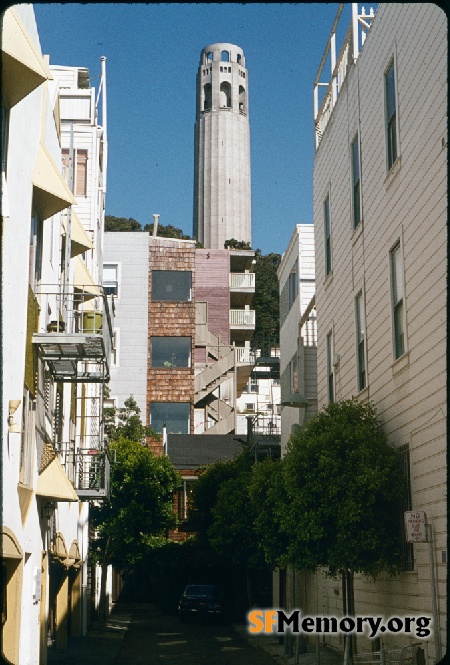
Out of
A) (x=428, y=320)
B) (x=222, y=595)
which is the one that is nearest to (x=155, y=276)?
(x=222, y=595)

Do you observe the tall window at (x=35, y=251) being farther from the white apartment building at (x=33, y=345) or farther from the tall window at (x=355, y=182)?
the tall window at (x=355, y=182)

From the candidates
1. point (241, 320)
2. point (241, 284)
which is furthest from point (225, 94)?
point (241, 320)

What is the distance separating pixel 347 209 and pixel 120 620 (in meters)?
20.7

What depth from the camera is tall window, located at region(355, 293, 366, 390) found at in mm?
18250

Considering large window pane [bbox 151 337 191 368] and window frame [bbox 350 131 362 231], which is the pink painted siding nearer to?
large window pane [bbox 151 337 191 368]

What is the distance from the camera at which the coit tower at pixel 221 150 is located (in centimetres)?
10819

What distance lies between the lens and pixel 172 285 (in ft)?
167

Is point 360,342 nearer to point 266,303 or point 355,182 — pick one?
point 355,182

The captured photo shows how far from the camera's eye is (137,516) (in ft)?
104

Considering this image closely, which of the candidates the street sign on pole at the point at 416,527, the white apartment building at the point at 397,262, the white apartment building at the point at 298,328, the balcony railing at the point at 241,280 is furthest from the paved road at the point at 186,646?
the balcony railing at the point at 241,280

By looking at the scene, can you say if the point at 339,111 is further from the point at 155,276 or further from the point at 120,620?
the point at 155,276

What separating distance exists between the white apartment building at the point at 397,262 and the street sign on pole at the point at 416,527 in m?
0.41

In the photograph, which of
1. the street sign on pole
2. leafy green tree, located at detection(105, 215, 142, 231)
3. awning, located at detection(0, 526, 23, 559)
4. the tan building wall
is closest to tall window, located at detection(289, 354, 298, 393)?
the street sign on pole

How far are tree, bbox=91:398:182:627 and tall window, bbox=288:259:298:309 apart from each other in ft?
24.8
